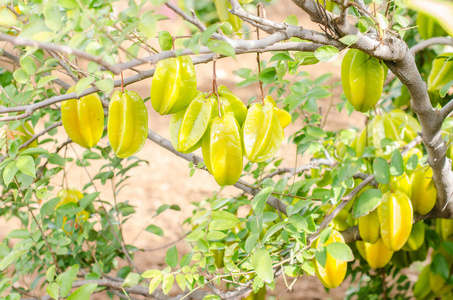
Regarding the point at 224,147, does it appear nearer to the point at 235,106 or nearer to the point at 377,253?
the point at 235,106

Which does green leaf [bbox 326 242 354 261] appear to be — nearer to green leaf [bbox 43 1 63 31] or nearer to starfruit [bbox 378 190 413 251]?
starfruit [bbox 378 190 413 251]

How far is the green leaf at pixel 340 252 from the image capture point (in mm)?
988

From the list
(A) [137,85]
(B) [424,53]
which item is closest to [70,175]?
(A) [137,85]

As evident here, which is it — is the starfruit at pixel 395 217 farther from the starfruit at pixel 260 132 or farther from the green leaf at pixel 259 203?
the starfruit at pixel 260 132

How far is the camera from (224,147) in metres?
0.77

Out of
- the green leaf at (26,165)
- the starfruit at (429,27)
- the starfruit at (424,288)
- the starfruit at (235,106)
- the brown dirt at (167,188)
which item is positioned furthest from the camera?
the brown dirt at (167,188)

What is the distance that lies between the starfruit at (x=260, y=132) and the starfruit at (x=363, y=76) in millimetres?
193

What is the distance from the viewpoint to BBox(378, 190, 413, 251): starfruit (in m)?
1.18

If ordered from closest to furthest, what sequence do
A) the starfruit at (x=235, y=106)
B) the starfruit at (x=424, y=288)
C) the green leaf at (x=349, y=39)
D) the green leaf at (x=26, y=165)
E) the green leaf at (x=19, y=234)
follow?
the green leaf at (x=349, y=39), the starfruit at (x=235, y=106), the green leaf at (x=26, y=165), the green leaf at (x=19, y=234), the starfruit at (x=424, y=288)

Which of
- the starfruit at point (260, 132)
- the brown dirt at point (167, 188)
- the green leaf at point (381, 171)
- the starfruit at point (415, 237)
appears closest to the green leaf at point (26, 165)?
the starfruit at point (260, 132)

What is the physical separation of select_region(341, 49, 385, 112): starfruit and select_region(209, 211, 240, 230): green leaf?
40 centimetres

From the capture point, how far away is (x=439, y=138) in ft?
3.34

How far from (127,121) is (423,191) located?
897 millimetres

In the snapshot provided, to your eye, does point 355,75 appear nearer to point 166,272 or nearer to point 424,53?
point 166,272
